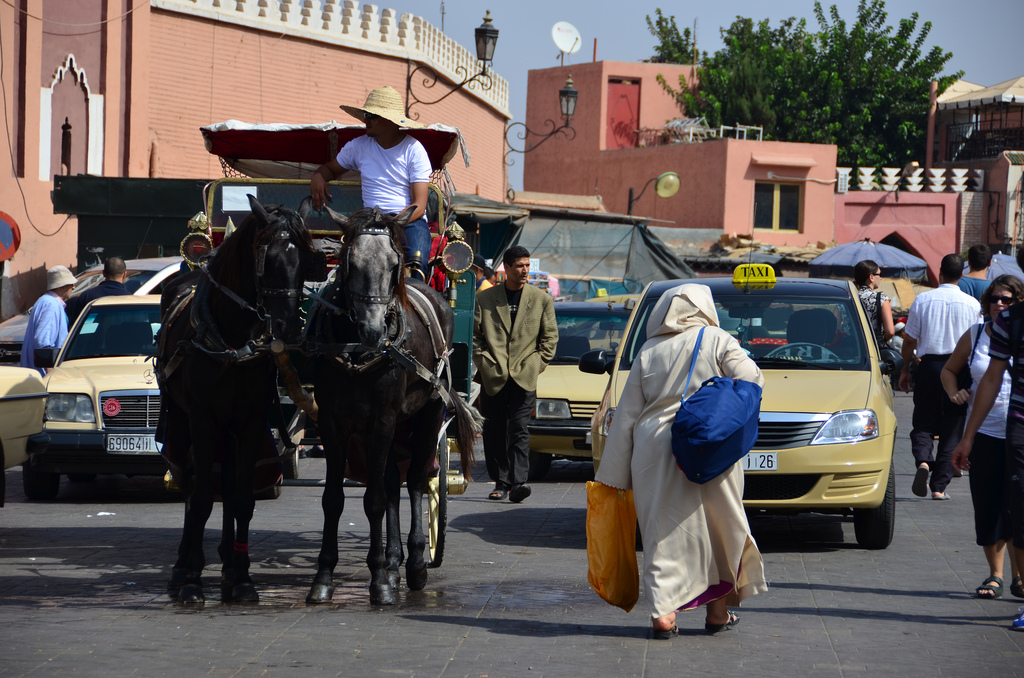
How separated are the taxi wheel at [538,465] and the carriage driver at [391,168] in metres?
5.21

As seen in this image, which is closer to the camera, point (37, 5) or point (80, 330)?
point (80, 330)

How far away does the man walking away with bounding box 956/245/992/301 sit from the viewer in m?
11.6

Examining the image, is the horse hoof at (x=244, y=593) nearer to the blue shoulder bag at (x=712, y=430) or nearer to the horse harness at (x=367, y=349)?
the horse harness at (x=367, y=349)

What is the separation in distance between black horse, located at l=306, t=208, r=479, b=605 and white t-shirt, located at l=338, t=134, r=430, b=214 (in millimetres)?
941

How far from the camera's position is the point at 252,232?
258 inches

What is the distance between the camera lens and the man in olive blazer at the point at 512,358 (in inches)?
423

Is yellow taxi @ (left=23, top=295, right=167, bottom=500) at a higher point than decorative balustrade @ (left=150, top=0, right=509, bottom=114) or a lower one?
lower

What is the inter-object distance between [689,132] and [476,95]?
10.8m

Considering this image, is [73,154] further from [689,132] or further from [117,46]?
[689,132]

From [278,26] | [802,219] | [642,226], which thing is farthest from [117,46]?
[802,219]

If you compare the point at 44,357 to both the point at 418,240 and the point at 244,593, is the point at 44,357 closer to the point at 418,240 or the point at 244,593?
the point at 418,240

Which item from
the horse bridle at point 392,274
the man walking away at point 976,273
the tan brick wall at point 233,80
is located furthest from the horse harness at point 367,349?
Answer: the tan brick wall at point 233,80

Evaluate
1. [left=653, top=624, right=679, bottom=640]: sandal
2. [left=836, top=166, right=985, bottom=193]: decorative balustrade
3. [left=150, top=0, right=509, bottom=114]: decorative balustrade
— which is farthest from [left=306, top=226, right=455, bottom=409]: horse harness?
[left=836, top=166, right=985, bottom=193]: decorative balustrade

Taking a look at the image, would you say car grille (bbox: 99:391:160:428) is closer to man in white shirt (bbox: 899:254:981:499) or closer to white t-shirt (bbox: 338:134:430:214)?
white t-shirt (bbox: 338:134:430:214)
